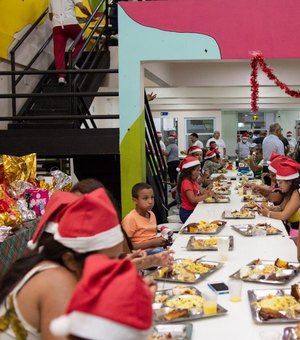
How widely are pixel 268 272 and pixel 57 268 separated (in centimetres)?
153

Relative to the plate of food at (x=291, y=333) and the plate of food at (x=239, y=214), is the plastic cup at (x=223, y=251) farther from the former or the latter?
the plate of food at (x=239, y=214)

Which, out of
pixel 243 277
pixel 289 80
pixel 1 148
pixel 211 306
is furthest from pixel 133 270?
pixel 289 80

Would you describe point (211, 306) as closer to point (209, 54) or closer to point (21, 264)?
point (21, 264)

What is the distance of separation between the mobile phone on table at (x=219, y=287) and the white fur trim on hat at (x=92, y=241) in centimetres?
112

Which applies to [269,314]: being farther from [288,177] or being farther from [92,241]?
[288,177]

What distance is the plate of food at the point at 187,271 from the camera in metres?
2.64

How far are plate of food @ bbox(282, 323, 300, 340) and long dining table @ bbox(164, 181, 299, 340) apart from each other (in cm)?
2

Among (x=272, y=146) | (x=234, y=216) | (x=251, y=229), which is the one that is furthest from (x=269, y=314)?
(x=272, y=146)

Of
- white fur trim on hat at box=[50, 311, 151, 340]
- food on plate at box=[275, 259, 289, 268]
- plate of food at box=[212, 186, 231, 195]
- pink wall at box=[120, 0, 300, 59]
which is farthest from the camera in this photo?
plate of food at box=[212, 186, 231, 195]

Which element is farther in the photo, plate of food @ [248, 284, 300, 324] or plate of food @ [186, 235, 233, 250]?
plate of food @ [186, 235, 233, 250]

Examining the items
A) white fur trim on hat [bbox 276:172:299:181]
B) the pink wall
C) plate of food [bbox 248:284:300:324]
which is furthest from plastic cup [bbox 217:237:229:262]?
the pink wall

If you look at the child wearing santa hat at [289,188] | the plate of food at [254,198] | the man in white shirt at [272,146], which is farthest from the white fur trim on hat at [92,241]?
the man in white shirt at [272,146]

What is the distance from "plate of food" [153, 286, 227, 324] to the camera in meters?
2.10

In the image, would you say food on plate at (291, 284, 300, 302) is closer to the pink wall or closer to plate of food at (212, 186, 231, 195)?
the pink wall
